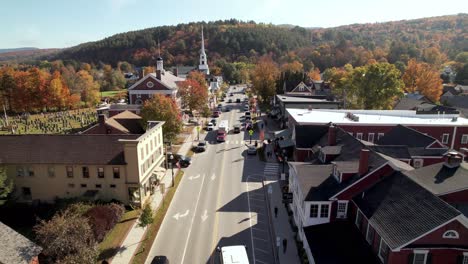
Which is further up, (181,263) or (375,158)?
(375,158)

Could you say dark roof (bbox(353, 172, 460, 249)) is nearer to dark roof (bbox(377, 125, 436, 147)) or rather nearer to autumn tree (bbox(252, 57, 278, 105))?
dark roof (bbox(377, 125, 436, 147))

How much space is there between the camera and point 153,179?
3638cm

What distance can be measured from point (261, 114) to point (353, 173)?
2299 inches

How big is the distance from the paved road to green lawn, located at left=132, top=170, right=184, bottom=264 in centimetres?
42

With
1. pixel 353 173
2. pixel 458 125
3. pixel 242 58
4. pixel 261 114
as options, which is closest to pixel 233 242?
pixel 353 173

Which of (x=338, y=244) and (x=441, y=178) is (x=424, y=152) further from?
(x=338, y=244)

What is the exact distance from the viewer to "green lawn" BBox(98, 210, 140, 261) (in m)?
24.7

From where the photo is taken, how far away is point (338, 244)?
21500mm

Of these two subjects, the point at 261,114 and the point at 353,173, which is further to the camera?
the point at 261,114

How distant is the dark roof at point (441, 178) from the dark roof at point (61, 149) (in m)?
25.8

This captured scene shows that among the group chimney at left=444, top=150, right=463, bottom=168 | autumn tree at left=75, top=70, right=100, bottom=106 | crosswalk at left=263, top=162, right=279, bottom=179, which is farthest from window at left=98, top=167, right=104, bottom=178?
autumn tree at left=75, top=70, right=100, bottom=106

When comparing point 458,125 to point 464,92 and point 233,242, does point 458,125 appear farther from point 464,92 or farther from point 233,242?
point 464,92

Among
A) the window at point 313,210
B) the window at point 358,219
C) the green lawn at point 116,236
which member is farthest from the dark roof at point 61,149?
the window at point 358,219

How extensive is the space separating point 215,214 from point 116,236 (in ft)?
30.1
